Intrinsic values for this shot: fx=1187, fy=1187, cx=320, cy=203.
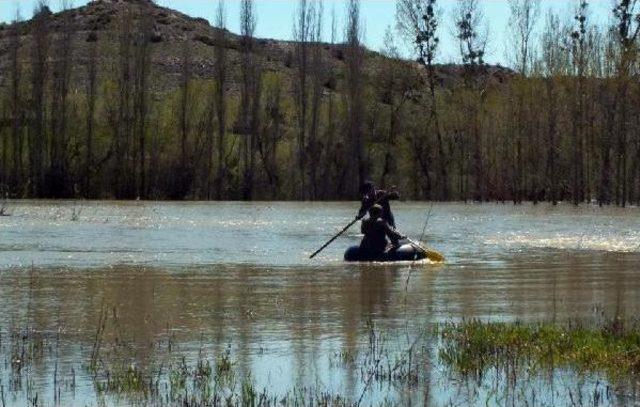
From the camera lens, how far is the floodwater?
1119 centimetres

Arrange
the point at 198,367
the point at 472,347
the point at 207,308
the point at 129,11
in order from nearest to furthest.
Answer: the point at 198,367 → the point at 472,347 → the point at 207,308 → the point at 129,11

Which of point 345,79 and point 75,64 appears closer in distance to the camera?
point 345,79

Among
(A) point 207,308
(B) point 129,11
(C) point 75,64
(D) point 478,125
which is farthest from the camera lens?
(C) point 75,64

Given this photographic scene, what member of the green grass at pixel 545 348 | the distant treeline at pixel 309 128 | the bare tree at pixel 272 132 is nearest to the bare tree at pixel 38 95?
the distant treeline at pixel 309 128

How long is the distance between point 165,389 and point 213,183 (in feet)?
Answer: 214

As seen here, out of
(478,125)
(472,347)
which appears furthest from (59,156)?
(472,347)

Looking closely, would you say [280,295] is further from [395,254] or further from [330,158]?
[330,158]

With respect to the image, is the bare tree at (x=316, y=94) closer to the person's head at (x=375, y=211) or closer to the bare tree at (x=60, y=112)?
the bare tree at (x=60, y=112)

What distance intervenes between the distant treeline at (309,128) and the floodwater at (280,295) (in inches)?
1401

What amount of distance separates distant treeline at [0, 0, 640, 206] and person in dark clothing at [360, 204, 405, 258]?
47084mm

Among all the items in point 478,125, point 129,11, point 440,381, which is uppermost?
point 129,11

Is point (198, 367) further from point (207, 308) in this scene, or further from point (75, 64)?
point (75, 64)

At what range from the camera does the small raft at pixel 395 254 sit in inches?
945

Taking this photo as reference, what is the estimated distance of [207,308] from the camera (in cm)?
1611
